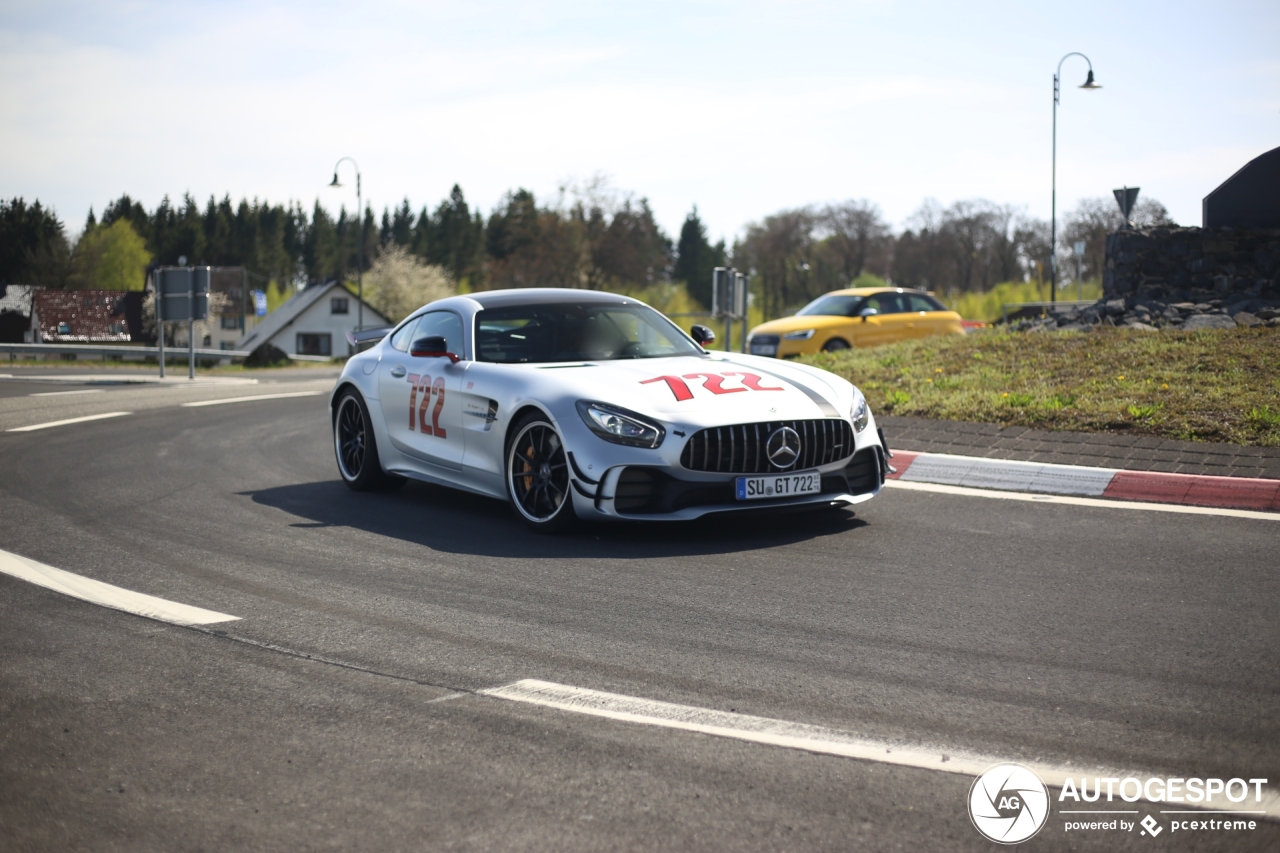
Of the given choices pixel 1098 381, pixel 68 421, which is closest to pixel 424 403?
pixel 1098 381

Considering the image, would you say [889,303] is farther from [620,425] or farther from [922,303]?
[620,425]

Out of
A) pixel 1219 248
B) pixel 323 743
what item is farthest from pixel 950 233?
pixel 323 743

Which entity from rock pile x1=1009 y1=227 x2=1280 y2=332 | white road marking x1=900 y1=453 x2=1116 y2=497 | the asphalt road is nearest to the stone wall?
rock pile x1=1009 y1=227 x2=1280 y2=332

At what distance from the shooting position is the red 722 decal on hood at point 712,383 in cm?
700

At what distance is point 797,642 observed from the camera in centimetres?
471

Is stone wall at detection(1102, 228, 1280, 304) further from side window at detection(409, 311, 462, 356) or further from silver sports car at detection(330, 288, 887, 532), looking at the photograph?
side window at detection(409, 311, 462, 356)

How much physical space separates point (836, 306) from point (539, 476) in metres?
16.7

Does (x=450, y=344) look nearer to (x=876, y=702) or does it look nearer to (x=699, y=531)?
(x=699, y=531)

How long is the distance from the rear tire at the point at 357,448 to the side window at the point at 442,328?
Result: 607 millimetres

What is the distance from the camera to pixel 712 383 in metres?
7.19

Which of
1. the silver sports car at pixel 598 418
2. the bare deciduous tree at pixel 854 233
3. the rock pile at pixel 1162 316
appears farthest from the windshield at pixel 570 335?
the bare deciduous tree at pixel 854 233

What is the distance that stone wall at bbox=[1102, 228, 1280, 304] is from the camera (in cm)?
1795

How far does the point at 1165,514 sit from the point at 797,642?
3925mm

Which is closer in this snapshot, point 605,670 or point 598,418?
point 605,670
